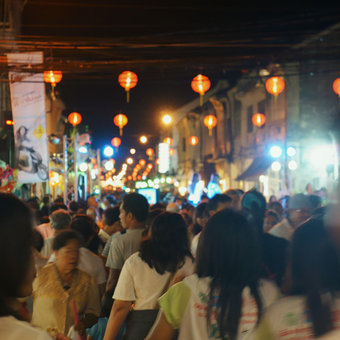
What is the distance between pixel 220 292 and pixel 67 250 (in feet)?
7.58

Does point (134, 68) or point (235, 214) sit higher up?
point (134, 68)

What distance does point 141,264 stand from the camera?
517 centimetres

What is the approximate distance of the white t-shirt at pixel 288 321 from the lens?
2.34 metres

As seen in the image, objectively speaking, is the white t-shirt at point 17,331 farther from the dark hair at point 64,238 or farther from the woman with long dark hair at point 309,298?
the dark hair at point 64,238

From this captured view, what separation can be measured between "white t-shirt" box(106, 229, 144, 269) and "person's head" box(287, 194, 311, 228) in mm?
3691

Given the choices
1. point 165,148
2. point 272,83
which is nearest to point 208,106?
point 165,148

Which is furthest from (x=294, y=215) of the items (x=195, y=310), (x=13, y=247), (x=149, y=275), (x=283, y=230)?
(x=13, y=247)

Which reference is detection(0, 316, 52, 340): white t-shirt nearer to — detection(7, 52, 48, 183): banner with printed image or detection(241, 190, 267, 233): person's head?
detection(241, 190, 267, 233): person's head

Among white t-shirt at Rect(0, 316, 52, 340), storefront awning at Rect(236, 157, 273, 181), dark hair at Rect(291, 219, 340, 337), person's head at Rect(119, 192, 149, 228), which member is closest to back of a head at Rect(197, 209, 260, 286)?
→ dark hair at Rect(291, 219, 340, 337)

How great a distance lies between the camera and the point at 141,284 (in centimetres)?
511

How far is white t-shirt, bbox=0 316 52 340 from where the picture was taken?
211 centimetres

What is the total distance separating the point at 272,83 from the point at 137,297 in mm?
14083

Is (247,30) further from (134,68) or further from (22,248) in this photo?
(22,248)

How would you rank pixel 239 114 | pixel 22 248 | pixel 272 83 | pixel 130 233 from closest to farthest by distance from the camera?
1. pixel 22 248
2. pixel 130 233
3. pixel 272 83
4. pixel 239 114
